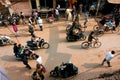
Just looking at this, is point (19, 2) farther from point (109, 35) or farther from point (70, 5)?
point (109, 35)

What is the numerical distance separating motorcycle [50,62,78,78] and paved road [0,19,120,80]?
440 millimetres

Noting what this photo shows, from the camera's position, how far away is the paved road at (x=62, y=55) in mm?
16594

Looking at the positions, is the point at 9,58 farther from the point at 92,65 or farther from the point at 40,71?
the point at 92,65

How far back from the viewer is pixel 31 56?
18047mm

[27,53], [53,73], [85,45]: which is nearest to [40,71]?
[53,73]

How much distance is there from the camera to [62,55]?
18.6m

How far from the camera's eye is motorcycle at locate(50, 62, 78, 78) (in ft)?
50.9

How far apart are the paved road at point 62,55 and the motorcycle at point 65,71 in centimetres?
44

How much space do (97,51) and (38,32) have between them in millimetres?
6645

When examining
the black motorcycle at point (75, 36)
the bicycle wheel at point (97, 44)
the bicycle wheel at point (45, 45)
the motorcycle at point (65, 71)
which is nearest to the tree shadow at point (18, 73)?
the motorcycle at point (65, 71)

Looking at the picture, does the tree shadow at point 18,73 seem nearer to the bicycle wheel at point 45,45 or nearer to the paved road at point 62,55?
the paved road at point 62,55

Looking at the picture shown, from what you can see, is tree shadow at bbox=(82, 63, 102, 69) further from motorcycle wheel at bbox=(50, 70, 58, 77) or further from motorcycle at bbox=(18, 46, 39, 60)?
motorcycle at bbox=(18, 46, 39, 60)

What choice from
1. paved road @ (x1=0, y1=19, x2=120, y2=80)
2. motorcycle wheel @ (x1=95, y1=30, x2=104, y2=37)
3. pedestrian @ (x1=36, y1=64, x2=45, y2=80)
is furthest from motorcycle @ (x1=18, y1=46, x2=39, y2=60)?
motorcycle wheel @ (x1=95, y1=30, x2=104, y2=37)

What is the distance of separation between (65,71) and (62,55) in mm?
3171
